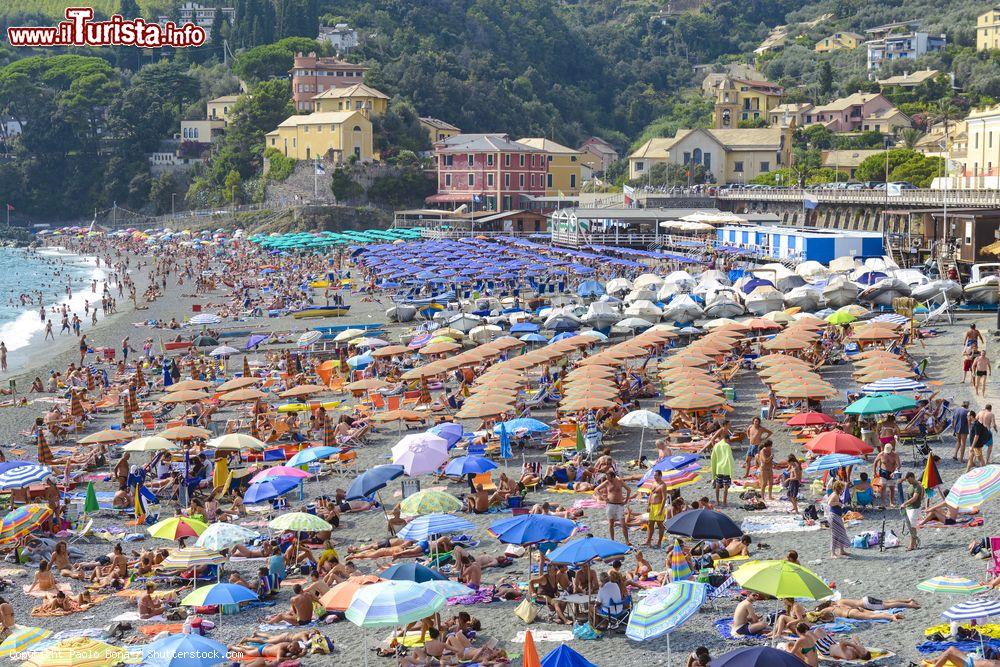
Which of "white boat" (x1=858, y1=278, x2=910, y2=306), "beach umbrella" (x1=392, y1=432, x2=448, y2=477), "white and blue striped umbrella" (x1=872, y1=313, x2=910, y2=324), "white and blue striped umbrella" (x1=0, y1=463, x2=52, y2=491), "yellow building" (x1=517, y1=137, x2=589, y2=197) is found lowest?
"white and blue striped umbrella" (x1=0, y1=463, x2=52, y2=491)

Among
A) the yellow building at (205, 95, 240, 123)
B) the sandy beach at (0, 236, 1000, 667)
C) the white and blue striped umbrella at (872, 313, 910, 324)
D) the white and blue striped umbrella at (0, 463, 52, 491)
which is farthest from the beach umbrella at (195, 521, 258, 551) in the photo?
the yellow building at (205, 95, 240, 123)

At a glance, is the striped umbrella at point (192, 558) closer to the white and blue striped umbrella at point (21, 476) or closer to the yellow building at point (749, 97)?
the white and blue striped umbrella at point (21, 476)

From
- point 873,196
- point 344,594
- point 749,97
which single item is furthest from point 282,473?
point 749,97

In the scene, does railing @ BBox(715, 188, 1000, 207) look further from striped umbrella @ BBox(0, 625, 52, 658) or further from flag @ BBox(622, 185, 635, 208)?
striped umbrella @ BBox(0, 625, 52, 658)

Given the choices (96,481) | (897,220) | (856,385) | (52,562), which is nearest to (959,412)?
(856,385)

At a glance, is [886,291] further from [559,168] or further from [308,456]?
[559,168]

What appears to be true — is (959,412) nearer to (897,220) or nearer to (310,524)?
(310,524)

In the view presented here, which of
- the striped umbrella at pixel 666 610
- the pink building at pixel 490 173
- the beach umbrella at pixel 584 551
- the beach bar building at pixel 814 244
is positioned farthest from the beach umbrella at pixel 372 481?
the pink building at pixel 490 173
